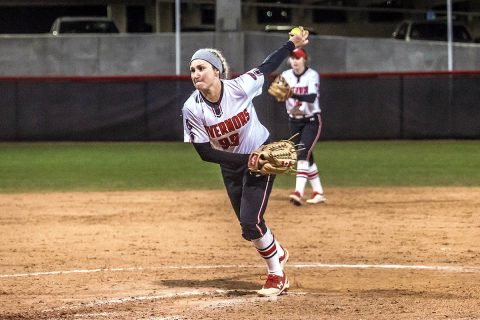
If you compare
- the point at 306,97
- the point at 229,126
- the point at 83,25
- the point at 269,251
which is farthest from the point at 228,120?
the point at 83,25

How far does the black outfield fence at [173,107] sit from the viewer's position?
2355cm

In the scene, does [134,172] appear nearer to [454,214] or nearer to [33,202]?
[33,202]

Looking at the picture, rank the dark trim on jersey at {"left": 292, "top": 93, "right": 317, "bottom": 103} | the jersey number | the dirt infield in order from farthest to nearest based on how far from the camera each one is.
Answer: the dark trim on jersey at {"left": 292, "top": 93, "right": 317, "bottom": 103}
the jersey number
the dirt infield

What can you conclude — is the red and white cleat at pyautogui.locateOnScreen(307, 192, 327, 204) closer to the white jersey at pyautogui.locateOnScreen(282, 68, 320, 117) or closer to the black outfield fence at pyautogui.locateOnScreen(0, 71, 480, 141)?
the white jersey at pyautogui.locateOnScreen(282, 68, 320, 117)

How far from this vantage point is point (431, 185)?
614 inches

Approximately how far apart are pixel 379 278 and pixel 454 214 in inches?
165

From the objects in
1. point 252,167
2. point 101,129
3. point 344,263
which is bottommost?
point 101,129

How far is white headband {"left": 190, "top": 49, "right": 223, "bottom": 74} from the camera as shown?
7745 mm

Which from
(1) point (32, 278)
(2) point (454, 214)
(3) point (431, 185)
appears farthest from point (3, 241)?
(3) point (431, 185)

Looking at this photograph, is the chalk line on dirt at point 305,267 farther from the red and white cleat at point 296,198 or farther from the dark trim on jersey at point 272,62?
the red and white cleat at point 296,198

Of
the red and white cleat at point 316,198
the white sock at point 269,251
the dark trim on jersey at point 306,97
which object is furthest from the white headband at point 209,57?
the red and white cleat at point 316,198

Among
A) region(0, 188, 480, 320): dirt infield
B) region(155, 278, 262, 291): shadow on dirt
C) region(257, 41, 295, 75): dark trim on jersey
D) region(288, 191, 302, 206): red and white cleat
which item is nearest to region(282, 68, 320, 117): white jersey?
region(288, 191, 302, 206): red and white cleat

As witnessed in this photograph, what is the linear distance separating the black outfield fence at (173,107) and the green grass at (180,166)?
0.31m

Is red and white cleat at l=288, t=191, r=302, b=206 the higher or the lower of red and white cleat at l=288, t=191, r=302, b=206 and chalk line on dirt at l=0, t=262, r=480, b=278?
the lower
